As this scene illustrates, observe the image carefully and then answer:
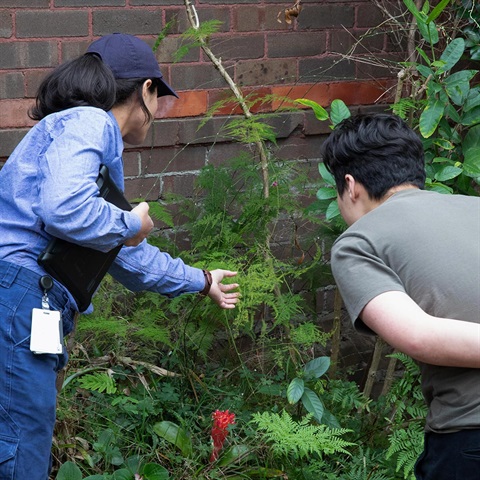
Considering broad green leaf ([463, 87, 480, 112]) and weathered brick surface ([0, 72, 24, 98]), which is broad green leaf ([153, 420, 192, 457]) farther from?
broad green leaf ([463, 87, 480, 112])

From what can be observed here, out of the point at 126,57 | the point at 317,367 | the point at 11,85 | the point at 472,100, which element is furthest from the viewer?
the point at 11,85

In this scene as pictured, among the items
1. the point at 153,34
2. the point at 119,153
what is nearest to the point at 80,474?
the point at 119,153

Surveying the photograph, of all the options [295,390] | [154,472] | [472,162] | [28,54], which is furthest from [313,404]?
[28,54]

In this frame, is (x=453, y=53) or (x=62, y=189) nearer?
(x=62, y=189)

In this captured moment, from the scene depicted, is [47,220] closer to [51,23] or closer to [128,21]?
[51,23]

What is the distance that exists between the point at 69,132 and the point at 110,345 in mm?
1672

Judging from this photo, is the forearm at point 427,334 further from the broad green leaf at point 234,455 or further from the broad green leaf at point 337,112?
the broad green leaf at point 337,112

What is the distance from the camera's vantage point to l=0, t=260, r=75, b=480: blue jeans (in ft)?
8.38

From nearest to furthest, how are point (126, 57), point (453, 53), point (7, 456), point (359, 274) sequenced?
point (359, 274)
point (7, 456)
point (126, 57)
point (453, 53)

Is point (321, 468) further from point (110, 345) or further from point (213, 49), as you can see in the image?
point (213, 49)

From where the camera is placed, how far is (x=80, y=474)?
10.6ft

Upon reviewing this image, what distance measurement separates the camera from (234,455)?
138 inches

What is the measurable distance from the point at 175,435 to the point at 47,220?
A: 4.66ft

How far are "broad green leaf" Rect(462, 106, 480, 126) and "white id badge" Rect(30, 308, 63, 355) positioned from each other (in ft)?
6.90
